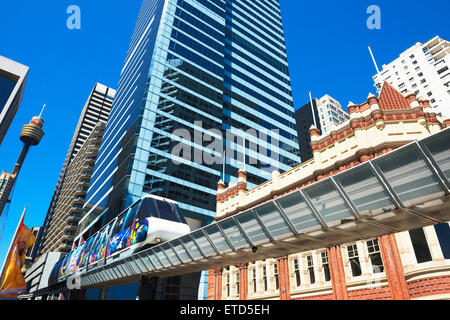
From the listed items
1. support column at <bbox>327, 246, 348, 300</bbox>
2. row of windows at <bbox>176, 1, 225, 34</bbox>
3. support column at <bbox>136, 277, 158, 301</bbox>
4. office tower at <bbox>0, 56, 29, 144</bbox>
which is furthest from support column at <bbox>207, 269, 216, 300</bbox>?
office tower at <bbox>0, 56, 29, 144</bbox>

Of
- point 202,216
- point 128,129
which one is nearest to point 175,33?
point 128,129

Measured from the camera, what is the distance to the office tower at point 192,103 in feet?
156

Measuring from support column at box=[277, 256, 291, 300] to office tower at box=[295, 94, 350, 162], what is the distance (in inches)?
4098

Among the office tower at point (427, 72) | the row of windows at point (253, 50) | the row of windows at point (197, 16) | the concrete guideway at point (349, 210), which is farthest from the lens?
the office tower at point (427, 72)

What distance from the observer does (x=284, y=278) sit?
22891 millimetres

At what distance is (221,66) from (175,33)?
12545 millimetres

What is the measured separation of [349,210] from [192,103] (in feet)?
170

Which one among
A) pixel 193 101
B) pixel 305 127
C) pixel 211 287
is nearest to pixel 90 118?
pixel 305 127

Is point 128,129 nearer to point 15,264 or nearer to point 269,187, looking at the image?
point 15,264

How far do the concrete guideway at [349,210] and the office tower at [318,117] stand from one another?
384 ft

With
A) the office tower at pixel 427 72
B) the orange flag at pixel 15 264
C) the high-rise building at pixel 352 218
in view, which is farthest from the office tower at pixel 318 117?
the orange flag at pixel 15 264

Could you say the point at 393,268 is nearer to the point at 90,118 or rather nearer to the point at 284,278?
the point at 284,278
